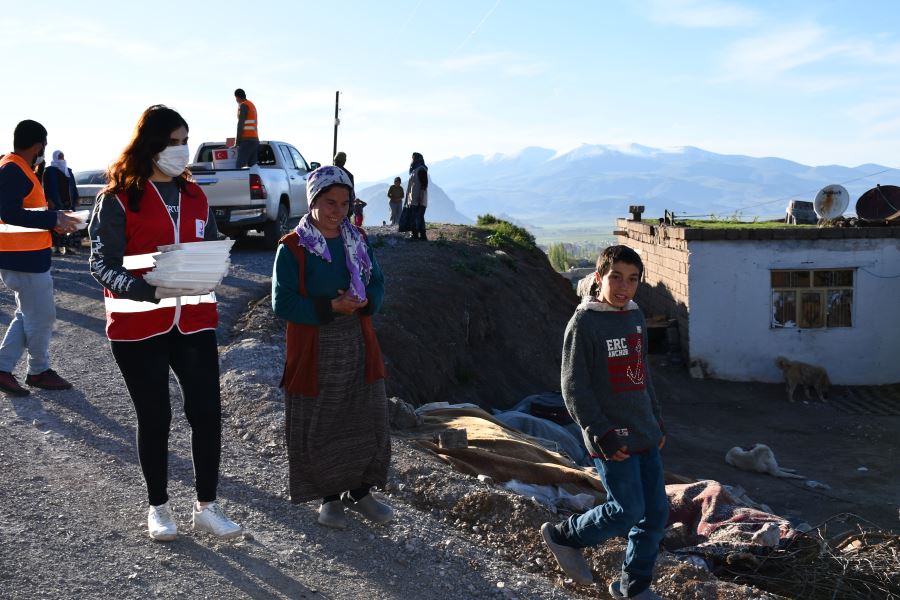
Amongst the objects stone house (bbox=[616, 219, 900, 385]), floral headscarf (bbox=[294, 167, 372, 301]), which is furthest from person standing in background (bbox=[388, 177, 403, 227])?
floral headscarf (bbox=[294, 167, 372, 301])

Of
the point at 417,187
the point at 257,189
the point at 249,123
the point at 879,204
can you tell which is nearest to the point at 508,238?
the point at 417,187

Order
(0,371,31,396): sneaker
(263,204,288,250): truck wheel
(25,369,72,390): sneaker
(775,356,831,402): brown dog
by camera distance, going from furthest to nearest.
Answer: (775,356,831,402): brown dog → (263,204,288,250): truck wheel → (25,369,72,390): sneaker → (0,371,31,396): sneaker

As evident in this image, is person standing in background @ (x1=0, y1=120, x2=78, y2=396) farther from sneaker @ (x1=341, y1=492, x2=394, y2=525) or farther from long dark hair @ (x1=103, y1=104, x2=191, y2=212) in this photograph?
sneaker @ (x1=341, y1=492, x2=394, y2=525)

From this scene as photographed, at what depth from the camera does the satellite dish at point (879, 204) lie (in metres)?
20.0

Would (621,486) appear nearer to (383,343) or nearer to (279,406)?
(279,406)

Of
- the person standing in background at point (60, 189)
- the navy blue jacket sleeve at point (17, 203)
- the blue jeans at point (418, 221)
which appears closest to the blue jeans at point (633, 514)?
the navy blue jacket sleeve at point (17, 203)

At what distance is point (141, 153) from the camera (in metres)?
4.01

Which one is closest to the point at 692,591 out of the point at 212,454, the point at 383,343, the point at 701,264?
the point at 212,454

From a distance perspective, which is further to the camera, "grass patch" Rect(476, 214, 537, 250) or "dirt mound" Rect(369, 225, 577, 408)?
"grass patch" Rect(476, 214, 537, 250)

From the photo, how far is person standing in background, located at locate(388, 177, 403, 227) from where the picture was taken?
84.8ft

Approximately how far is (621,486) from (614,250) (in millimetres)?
1059

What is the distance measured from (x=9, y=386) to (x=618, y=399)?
490 cm

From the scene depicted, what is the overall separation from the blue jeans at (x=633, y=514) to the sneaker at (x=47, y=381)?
456cm

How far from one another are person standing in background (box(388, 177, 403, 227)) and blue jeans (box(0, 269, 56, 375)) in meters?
19.1
